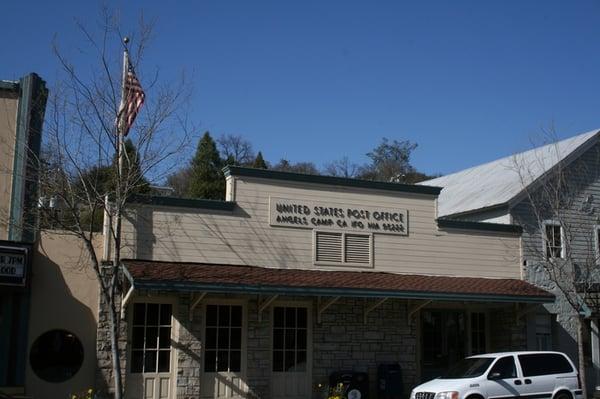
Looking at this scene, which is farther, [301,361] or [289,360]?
[301,361]

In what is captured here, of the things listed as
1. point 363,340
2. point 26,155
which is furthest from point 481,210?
point 26,155

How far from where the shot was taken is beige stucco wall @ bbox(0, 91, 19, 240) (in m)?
16.3

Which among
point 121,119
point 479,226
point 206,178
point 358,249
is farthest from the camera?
point 206,178

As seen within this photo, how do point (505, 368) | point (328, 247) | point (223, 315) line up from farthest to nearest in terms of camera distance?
1. point (328, 247)
2. point (223, 315)
3. point (505, 368)

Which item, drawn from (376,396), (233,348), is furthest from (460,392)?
(233,348)

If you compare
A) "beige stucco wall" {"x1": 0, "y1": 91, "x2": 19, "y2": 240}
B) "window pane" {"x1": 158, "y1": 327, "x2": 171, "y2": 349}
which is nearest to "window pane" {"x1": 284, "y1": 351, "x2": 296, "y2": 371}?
"window pane" {"x1": 158, "y1": 327, "x2": 171, "y2": 349}

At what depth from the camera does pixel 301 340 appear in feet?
61.7

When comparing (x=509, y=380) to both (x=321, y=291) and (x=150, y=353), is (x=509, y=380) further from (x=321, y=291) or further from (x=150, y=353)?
(x=150, y=353)

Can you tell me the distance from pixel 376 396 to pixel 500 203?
725 cm

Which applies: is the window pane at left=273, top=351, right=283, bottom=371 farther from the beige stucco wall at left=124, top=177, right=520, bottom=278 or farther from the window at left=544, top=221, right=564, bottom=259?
the window at left=544, top=221, right=564, bottom=259

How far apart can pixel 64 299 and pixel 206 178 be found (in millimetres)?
24073

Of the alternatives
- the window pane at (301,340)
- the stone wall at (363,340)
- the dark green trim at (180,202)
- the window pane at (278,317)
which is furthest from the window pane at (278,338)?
the dark green trim at (180,202)

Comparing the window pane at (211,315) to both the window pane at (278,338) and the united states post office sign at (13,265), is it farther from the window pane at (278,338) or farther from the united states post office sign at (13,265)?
the united states post office sign at (13,265)

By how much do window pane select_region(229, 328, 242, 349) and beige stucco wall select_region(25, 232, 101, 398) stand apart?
336 centimetres
